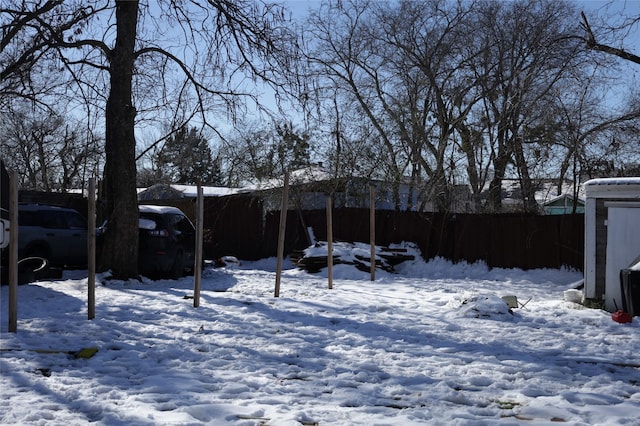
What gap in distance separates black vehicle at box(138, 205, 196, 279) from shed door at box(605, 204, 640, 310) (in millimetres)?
8764

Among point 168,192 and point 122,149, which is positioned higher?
point 168,192

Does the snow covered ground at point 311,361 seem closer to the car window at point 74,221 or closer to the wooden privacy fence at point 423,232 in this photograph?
the car window at point 74,221

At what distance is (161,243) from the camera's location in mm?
14414

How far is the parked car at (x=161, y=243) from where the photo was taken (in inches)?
563

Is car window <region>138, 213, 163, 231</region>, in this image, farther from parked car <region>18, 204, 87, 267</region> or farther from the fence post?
the fence post

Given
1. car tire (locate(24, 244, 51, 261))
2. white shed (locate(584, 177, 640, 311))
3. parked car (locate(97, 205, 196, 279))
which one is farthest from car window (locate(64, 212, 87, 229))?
white shed (locate(584, 177, 640, 311))

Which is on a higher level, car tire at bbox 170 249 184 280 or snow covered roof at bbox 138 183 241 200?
snow covered roof at bbox 138 183 241 200

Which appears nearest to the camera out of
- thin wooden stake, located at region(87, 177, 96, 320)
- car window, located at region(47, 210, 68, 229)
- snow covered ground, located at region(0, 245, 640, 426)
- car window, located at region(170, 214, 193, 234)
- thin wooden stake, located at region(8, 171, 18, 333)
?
snow covered ground, located at region(0, 245, 640, 426)

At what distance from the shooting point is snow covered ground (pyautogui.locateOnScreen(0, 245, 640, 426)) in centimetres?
504

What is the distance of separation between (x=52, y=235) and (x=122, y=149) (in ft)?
10.6

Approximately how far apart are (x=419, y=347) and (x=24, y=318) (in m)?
5.13

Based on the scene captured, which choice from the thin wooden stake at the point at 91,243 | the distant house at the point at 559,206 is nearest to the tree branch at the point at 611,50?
the distant house at the point at 559,206

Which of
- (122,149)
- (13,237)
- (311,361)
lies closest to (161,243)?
(122,149)

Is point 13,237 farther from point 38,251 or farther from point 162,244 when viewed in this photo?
point 38,251
